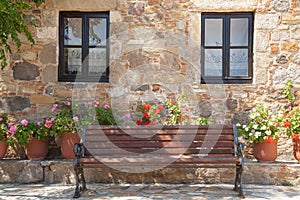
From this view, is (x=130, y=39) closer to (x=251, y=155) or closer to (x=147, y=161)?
(x=147, y=161)

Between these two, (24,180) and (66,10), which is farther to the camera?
(66,10)

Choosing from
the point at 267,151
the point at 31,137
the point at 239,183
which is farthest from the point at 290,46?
the point at 31,137

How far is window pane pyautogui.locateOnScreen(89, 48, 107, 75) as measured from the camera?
498 centimetres

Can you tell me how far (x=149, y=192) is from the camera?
3834 mm


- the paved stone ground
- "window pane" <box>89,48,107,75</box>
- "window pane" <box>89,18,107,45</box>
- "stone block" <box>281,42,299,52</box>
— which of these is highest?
"window pane" <box>89,18,107,45</box>

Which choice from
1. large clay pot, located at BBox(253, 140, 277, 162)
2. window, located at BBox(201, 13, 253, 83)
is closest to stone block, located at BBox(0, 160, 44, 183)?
window, located at BBox(201, 13, 253, 83)

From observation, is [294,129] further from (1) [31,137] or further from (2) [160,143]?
(1) [31,137]

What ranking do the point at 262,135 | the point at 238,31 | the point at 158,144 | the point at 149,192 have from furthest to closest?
the point at 238,31 → the point at 262,135 → the point at 158,144 → the point at 149,192

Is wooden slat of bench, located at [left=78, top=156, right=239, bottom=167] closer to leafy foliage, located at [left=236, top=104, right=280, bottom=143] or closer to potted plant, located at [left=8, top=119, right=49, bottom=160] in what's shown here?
leafy foliage, located at [left=236, top=104, right=280, bottom=143]

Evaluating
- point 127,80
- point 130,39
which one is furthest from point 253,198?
point 130,39

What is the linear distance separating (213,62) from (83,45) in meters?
1.88

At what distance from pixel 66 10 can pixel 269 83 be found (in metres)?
3.02

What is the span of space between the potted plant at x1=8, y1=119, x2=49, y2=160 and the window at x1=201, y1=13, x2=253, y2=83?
2.31 meters

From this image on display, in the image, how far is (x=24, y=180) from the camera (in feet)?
14.1
